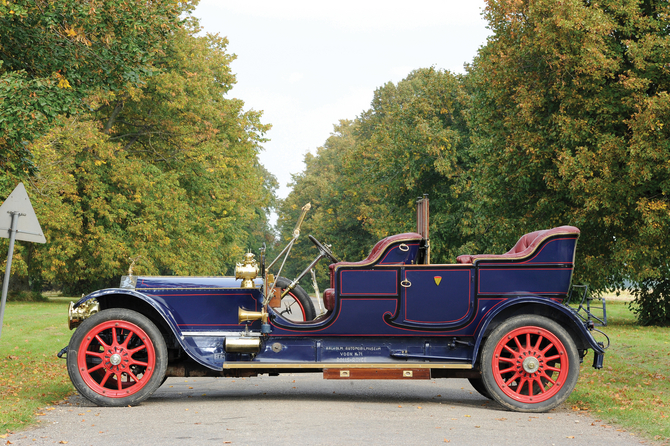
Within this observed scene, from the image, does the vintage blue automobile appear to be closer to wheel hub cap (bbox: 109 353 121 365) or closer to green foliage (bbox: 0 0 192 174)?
wheel hub cap (bbox: 109 353 121 365)

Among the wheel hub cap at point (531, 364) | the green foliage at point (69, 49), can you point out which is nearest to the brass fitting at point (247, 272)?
the wheel hub cap at point (531, 364)

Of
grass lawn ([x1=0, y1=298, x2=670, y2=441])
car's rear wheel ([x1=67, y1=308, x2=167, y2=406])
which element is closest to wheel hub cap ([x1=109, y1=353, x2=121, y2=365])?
car's rear wheel ([x1=67, y1=308, x2=167, y2=406])

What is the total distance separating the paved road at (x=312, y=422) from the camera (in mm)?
6367

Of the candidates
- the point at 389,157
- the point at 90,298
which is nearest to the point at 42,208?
the point at 389,157

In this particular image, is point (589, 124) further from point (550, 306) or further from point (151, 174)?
point (151, 174)

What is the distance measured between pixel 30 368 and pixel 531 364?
786 centimetres

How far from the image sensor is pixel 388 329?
832cm

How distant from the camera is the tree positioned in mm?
16000

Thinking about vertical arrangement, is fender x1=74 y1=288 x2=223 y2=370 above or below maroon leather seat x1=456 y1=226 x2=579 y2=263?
below

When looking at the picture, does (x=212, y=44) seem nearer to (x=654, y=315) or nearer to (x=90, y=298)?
(x=654, y=315)

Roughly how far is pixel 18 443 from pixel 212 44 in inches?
1214

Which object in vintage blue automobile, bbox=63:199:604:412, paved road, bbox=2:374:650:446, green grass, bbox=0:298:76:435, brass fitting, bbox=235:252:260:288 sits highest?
brass fitting, bbox=235:252:260:288

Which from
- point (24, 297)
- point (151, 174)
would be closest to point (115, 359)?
Result: point (151, 174)

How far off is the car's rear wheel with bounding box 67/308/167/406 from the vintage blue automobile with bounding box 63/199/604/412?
0.01 metres
